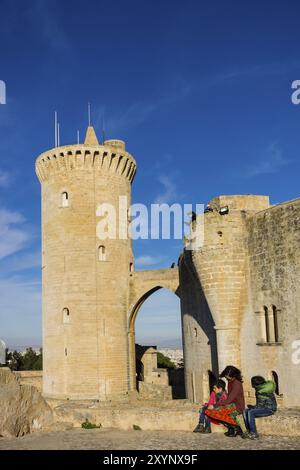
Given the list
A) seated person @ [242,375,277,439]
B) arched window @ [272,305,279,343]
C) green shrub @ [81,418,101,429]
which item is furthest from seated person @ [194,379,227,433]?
arched window @ [272,305,279,343]

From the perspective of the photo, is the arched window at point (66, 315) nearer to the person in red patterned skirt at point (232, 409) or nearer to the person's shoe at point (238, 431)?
the person in red patterned skirt at point (232, 409)

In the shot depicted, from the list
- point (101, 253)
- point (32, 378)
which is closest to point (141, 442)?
point (101, 253)

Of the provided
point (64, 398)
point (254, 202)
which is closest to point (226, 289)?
point (254, 202)

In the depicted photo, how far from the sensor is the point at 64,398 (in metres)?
22.6

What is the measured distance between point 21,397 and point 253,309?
8.20m

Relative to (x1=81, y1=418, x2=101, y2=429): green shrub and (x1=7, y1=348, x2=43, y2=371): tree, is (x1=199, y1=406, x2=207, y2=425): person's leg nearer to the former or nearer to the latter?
(x1=81, y1=418, x2=101, y2=429): green shrub

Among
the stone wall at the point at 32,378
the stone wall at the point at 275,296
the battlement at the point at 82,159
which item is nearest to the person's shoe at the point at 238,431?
the stone wall at the point at 275,296

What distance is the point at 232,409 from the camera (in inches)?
327

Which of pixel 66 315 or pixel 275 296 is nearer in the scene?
pixel 275 296

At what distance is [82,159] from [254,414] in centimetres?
1842

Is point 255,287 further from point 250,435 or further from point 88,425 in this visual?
point 250,435

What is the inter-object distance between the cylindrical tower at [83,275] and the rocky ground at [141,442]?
1416 centimetres
